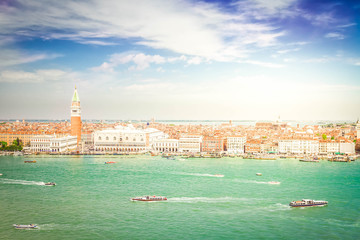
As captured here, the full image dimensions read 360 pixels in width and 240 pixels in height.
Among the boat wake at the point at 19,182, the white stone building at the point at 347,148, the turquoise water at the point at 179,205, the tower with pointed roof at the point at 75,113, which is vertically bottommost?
the turquoise water at the point at 179,205

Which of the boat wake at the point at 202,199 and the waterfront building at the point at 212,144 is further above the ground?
the waterfront building at the point at 212,144

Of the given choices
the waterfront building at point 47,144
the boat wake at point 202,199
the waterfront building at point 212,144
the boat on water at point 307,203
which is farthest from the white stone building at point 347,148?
the waterfront building at point 47,144

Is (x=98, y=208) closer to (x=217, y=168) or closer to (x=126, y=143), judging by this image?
(x=217, y=168)

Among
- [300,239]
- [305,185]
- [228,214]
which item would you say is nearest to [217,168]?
[305,185]

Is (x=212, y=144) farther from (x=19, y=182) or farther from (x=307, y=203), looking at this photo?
(x=307, y=203)

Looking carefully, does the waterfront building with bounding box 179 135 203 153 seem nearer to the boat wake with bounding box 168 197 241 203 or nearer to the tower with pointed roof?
the tower with pointed roof

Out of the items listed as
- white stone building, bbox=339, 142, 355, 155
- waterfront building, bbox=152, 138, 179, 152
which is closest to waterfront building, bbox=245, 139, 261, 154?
waterfront building, bbox=152, 138, 179, 152

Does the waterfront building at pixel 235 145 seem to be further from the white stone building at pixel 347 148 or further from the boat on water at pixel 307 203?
the boat on water at pixel 307 203
